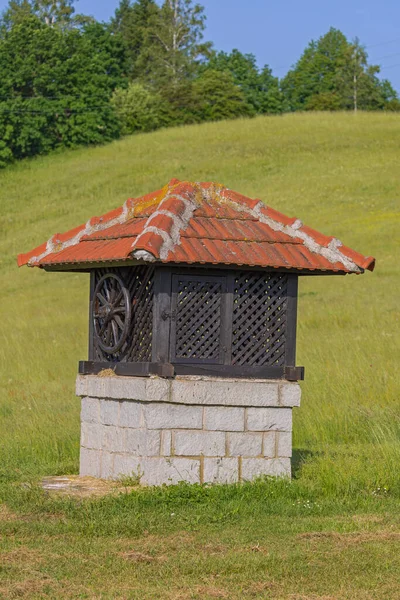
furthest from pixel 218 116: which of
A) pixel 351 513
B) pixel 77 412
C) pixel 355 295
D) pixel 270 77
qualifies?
pixel 351 513

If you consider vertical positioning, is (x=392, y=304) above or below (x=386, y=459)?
above

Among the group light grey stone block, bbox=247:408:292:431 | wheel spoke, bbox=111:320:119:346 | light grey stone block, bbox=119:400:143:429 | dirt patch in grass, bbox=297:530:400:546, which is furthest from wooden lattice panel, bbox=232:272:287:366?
dirt patch in grass, bbox=297:530:400:546

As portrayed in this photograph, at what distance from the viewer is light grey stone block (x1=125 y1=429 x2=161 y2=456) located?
934cm

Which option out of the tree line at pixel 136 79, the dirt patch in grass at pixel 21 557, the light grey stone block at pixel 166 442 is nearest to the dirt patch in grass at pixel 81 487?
the light grey stone block at pixel 166 442

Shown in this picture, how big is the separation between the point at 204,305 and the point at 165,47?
80.7 metres

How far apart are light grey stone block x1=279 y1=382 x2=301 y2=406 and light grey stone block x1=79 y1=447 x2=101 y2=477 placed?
197 cm

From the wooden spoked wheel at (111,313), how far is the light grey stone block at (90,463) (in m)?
1.07

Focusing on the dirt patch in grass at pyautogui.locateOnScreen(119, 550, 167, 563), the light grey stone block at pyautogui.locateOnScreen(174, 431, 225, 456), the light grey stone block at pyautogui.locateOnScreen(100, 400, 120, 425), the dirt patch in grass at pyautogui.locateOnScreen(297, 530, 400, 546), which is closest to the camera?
the dirt patch in grass at pyautogui.locateOnScreen(119, 550, 167, 563)

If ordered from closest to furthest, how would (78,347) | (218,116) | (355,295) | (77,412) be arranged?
1. (77,412)
2. (78,347)
3. (355,295)
4. (218,116)

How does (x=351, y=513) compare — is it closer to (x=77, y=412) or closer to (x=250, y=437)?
(x=250, y=437)

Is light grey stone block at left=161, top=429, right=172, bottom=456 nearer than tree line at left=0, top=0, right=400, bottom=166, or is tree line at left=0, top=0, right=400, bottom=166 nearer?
light grey stone block at left=161, top=429, right=172, bottom=456

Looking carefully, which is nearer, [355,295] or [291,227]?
[291,227]

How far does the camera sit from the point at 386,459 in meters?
10.3

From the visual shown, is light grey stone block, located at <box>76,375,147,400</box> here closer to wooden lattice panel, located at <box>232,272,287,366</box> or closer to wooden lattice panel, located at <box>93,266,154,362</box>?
wooden lattice panel, located at <box>93,266,154,362</box>
